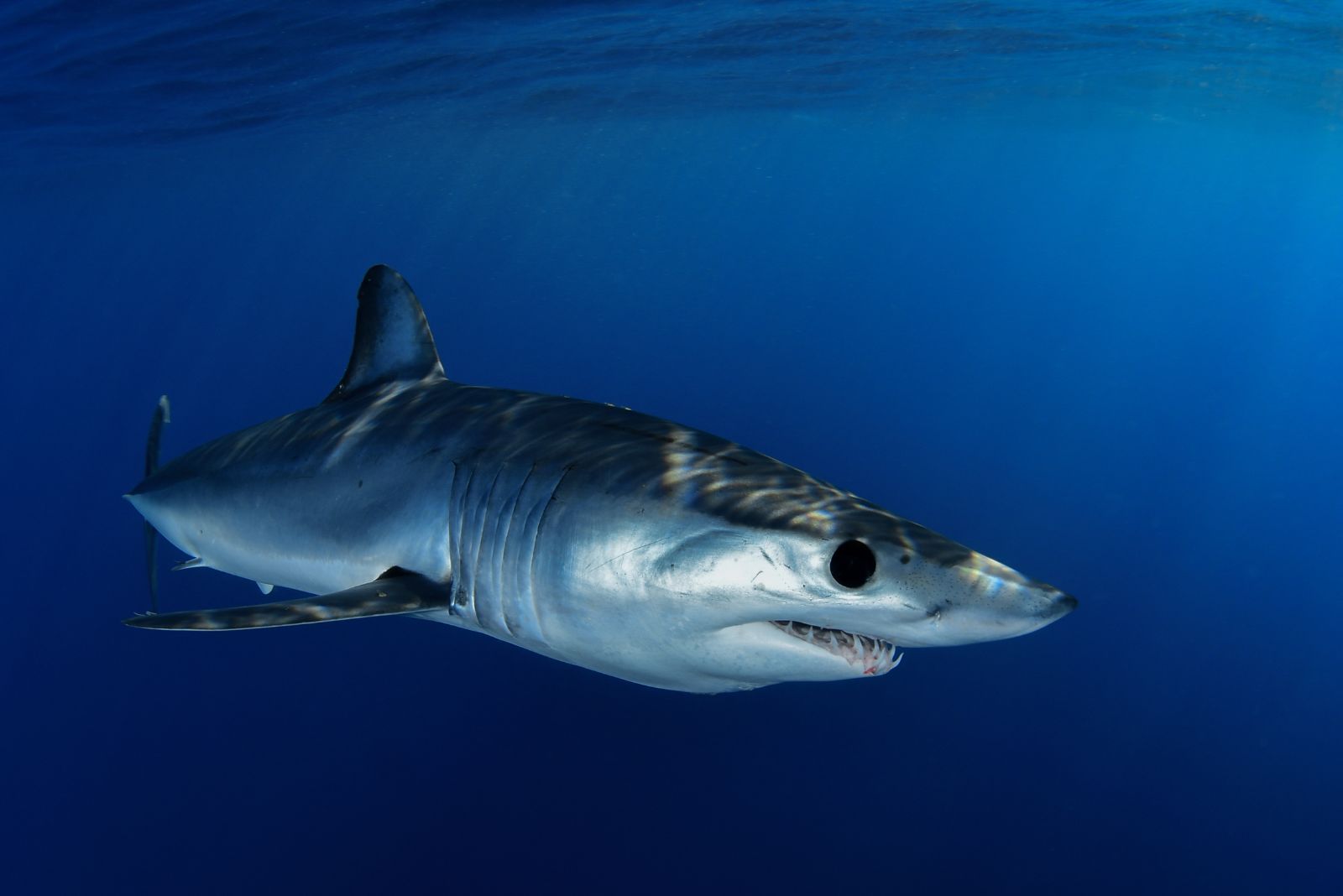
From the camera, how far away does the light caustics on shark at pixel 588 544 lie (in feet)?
6.26

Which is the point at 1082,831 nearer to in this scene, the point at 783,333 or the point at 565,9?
the point at 565,9

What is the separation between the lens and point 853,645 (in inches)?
82.0

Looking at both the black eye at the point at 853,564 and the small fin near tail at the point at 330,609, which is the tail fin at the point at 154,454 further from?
the black eye at the point at 853,564

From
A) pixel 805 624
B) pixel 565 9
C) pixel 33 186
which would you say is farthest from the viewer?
pixel 33 186

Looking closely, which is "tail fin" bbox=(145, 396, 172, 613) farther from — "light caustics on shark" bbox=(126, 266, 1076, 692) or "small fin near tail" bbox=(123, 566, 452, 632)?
"small fin near tail" bbox=(123, 566, 452, 632)

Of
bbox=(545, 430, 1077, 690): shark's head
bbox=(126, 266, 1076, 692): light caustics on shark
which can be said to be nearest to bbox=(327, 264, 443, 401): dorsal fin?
bbox=(126, 266, 1076, 692): light caustics on shark

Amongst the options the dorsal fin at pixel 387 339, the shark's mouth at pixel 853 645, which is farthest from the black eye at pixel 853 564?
the dorsal fin at pixel 387 339

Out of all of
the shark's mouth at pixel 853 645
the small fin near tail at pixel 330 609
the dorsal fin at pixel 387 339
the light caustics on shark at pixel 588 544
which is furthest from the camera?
the dorsal fin at pixel 387 339

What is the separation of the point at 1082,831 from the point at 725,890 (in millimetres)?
3101

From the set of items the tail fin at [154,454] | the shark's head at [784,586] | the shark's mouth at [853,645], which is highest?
the tail fin at [154,454]

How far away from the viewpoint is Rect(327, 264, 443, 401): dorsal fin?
3.72 m

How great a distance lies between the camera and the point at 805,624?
2.12 meters

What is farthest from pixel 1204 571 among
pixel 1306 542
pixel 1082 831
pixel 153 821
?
pixel 153 821

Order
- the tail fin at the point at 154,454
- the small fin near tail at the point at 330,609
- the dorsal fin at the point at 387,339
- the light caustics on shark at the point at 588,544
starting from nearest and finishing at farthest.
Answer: the light caustics on shark at the point at 588,544
the small fin near tail at the point at 330,609
the dorsal fin at the point at 387,339
the tail fin at the point at 154,454
